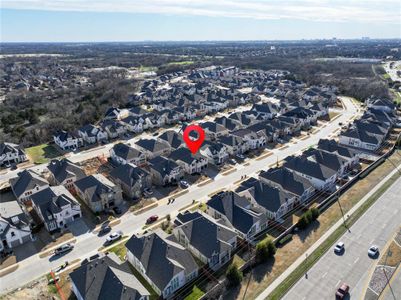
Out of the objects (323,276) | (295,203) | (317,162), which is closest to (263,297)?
(323,276)

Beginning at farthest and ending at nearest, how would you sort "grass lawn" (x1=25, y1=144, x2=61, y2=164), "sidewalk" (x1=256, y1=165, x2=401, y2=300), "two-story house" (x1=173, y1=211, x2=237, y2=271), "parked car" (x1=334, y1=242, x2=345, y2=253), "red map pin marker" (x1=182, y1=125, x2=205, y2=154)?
"grass lawn" (x1=25, y1=144, x2=61, y2=164) → "red map pin marker" (x1=182, y1=125, x2=205, y2=154) → "parked car" (x1=334, y1=242, x2=345, y2=253) → "two-story house" (x1=173, y1=211, x2=237, y2=271) → "sidewalk" (x1=256, y1=165, x2=401, y2=300)

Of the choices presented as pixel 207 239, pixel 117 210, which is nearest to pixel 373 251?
pixel 207 239

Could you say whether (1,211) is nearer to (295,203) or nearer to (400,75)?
(295,203)

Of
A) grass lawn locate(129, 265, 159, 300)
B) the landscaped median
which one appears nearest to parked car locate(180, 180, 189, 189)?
Result: grass lawn locate(129, 265, 159, 300)

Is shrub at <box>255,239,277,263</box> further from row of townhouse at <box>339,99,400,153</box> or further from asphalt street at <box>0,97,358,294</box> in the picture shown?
row of townhouse at <box>339,99,400,153</box>

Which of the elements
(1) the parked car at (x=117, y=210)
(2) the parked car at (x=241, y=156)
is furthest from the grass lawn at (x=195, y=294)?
(2) the parked car at (x=241, y=156)

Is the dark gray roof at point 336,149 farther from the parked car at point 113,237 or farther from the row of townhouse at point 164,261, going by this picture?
the parked car at point 113,237
